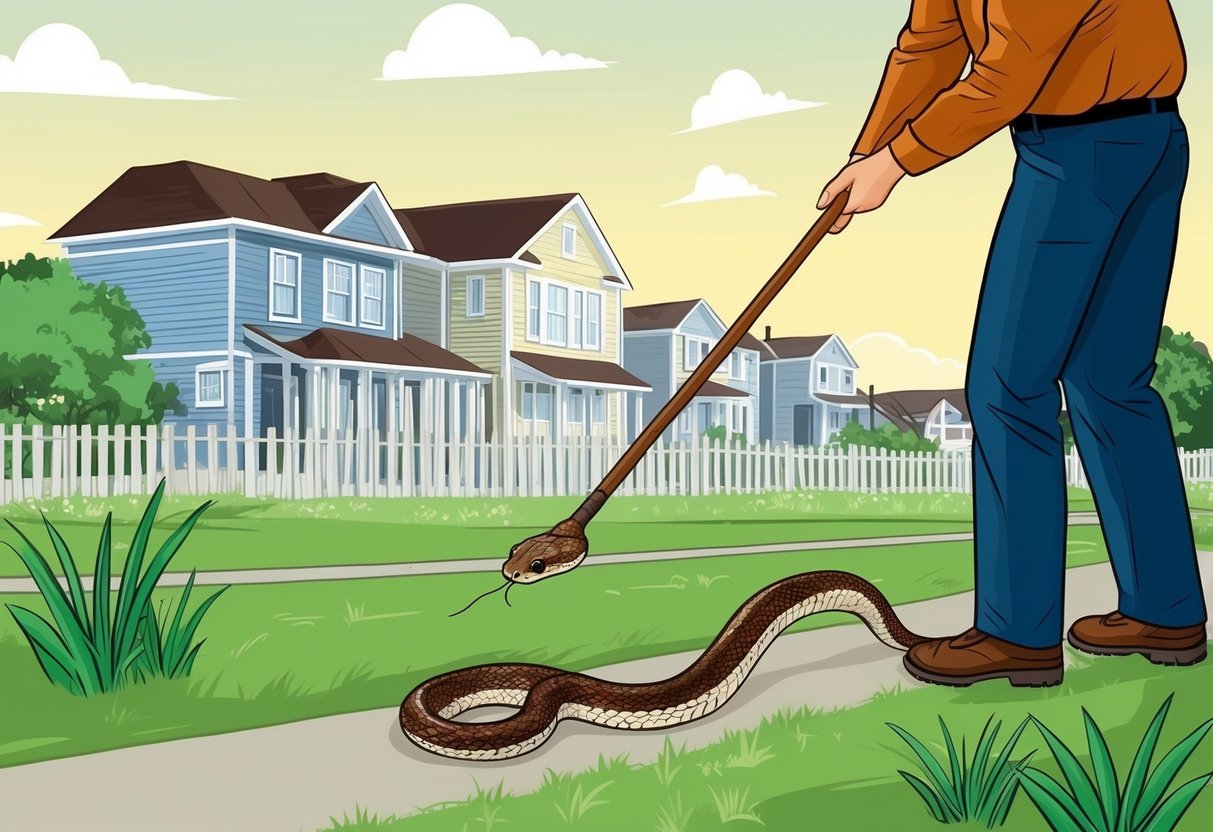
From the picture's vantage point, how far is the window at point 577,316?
3309 centimetres

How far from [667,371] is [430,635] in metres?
38.5

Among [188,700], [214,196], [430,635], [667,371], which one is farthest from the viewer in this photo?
[667,371]

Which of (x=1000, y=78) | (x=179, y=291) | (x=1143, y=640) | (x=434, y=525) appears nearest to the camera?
(x=1000, y=78)

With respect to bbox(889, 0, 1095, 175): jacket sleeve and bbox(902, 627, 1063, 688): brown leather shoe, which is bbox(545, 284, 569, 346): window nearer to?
bbox(902, 627, 1063, 688): brown leather shoe

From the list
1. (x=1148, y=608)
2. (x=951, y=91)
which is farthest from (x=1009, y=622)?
(x=951, y=91)

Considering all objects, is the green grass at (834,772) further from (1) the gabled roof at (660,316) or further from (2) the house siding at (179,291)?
(1) the gabled roof at (660,316)

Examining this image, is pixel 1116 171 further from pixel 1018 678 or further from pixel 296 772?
pixel 296 772

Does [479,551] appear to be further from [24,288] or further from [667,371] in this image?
[667,371]

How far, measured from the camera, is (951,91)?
383cm

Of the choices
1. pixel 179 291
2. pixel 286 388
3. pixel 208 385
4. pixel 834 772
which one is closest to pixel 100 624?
pixel 834 772

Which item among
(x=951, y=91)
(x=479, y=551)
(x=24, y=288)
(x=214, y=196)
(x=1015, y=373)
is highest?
(x=214, y=196)

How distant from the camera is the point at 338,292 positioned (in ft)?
91.4

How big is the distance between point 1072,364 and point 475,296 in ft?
90.5

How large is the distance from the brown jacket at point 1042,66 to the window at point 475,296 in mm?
27382
